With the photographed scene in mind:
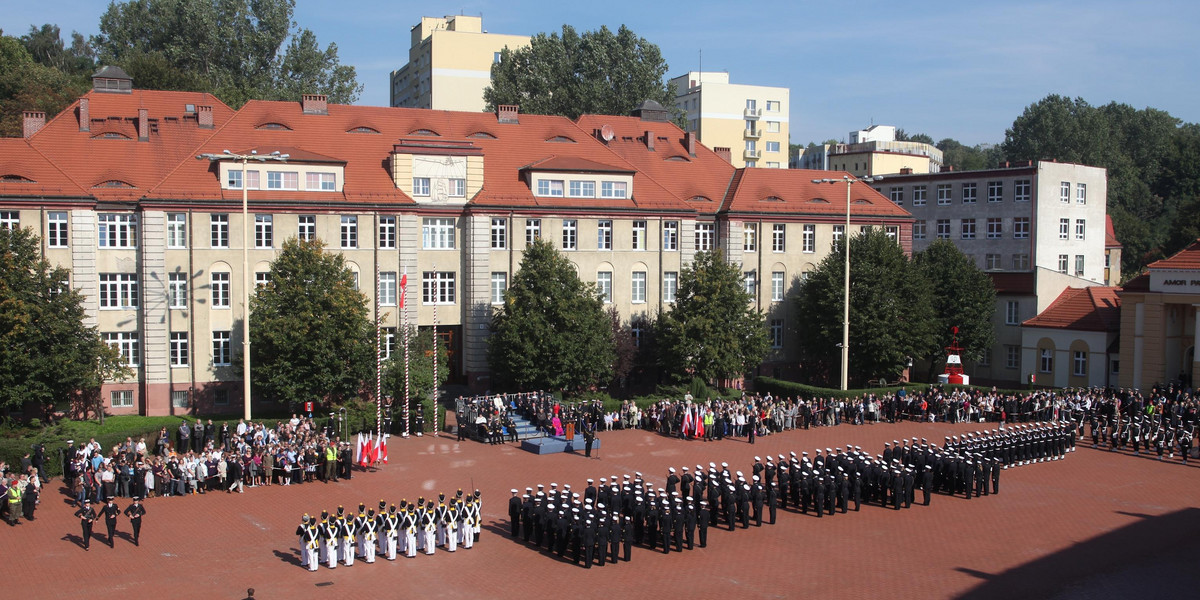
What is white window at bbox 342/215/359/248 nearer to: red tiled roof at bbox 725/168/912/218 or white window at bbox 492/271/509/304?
white window at bbox 492/271/509/304

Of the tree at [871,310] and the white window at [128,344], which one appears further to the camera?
the tree at [871,310]

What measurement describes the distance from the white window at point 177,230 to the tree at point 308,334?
613 centimetres

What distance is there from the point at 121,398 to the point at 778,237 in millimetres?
34616

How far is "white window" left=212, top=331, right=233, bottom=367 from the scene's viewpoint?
155ft

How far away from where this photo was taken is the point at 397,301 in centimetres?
5031

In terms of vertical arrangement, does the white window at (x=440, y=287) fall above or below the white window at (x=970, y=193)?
below

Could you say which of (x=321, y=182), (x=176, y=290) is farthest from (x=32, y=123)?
(x=321, y=182)

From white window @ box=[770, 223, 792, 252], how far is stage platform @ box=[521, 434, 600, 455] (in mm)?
22715

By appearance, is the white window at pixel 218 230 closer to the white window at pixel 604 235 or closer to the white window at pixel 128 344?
the white window at pixel 128 344

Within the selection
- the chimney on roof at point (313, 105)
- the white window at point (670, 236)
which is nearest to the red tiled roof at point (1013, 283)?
the white window at point (670, 236)

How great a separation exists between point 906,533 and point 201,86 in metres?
60.7

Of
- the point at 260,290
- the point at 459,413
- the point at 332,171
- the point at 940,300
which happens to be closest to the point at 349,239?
the point at 332,171

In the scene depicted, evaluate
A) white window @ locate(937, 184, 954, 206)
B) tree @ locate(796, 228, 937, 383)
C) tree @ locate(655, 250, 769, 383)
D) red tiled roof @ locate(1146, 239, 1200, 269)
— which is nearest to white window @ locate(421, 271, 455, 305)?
tree @ locate(655, 250, 769, 383)

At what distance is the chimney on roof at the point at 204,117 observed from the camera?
51.6 meters
